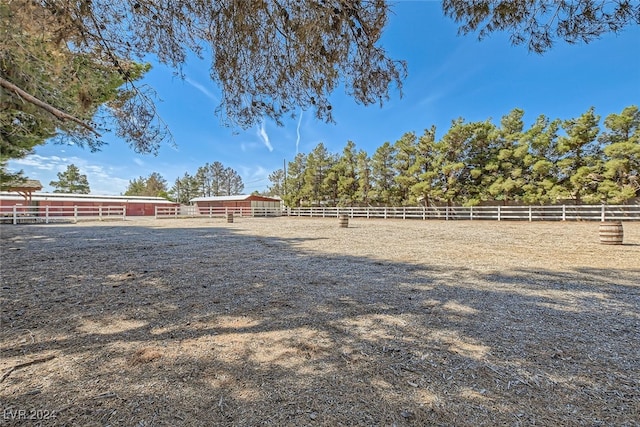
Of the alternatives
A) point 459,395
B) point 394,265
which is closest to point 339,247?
point 394,265

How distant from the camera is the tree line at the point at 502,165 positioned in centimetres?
1498

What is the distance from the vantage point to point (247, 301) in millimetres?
3115

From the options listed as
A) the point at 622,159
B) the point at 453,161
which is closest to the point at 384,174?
the point at 453,161

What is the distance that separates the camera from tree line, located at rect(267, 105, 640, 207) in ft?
49.2

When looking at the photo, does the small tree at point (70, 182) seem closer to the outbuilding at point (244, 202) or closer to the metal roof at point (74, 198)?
the metal roof at point (74, 198)

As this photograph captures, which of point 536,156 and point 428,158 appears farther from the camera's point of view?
point 428,158

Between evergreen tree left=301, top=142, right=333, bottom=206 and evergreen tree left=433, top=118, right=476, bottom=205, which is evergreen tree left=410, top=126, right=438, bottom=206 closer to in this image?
evergreen tree left=433, top=118, right=476, bottom=205

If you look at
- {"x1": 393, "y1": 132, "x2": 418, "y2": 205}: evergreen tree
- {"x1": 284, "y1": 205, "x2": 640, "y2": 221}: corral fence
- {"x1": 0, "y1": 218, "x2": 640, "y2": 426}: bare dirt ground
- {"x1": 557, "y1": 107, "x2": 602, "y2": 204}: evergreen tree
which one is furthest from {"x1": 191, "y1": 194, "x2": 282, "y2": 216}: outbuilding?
{"x1": 0, "y1": 218, "x2": 640, "y2": 426}: bare dirt ground

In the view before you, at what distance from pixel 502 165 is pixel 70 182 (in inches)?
→ 2126

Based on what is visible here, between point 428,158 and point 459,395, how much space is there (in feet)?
69.2

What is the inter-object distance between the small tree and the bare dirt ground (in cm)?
5096

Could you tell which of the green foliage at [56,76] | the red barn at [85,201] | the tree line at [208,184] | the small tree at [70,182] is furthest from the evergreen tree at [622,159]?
the small tree at [70,182]

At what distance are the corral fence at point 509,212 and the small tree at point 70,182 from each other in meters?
41.2

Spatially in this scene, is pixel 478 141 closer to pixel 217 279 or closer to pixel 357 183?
pixel 357 183
